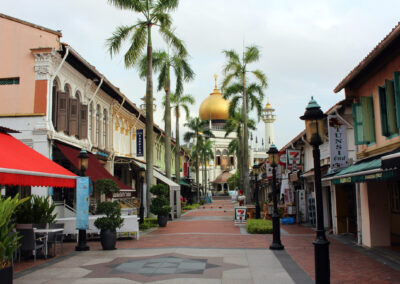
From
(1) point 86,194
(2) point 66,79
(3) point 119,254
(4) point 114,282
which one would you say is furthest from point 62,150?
(4) point 114,282

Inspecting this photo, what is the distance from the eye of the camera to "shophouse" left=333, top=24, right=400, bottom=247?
34.7 feet

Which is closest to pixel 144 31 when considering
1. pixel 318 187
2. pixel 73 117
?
pixel 73 117

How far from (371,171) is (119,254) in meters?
7.20

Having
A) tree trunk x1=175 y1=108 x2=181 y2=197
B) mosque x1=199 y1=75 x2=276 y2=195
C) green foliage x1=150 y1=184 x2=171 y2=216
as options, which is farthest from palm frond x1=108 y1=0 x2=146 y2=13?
mosque x1=199 y1=75 x2=276 y2=195

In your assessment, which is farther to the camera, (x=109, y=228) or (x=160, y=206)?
(x=160, y=206)

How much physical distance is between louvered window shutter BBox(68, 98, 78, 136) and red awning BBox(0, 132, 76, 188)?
5.94m

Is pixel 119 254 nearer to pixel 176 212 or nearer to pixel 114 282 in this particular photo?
pixel 114 282

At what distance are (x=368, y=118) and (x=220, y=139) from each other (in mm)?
78698

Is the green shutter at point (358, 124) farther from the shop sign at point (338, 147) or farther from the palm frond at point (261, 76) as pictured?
the palm frond at point (261, 76)

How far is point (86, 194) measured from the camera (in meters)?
13.1

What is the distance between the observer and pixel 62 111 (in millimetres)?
17797

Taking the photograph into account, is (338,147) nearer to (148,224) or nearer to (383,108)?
(383,108)

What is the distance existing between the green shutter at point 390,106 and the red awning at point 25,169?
352 inches

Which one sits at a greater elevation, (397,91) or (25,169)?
(397,91)
